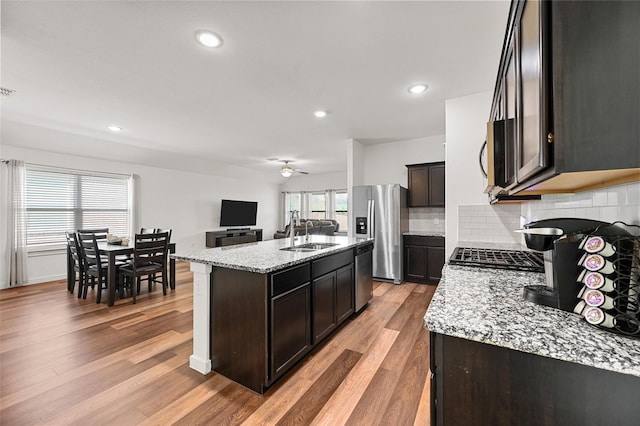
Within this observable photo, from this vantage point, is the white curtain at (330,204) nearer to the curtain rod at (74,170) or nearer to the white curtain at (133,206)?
the white curtain at (133,206)

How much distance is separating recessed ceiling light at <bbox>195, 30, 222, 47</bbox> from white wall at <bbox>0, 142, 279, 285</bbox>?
469cm

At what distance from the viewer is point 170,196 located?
21.8 feet

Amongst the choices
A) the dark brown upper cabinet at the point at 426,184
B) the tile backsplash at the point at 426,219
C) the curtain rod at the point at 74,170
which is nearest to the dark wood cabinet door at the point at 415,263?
the tile backsplash at the point at 426,219

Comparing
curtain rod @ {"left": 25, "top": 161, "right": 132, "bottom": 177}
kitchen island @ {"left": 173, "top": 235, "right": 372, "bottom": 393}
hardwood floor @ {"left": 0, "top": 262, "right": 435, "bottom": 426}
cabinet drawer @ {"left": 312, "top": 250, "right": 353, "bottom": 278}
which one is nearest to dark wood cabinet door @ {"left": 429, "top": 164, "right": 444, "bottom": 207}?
hardwood floor @ {"left": 0, "top": 262, "right": 435, "bottom": 426}

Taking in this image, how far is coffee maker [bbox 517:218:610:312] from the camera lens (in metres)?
0.93

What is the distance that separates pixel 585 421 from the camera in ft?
2.36

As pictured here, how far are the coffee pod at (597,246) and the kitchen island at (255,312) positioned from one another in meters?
1.54

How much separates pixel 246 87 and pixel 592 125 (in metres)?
2.95

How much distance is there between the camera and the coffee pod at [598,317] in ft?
2.60

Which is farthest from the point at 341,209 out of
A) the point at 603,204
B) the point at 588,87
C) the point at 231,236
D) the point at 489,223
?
the point at 588,87

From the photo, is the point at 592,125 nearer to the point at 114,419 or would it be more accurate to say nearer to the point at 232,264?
the point at 232,264

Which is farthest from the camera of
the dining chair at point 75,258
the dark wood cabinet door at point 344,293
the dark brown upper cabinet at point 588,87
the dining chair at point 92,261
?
the dining chair at point 75,258

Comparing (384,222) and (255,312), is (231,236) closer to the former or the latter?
(384,222)

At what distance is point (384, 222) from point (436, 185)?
1.11m
